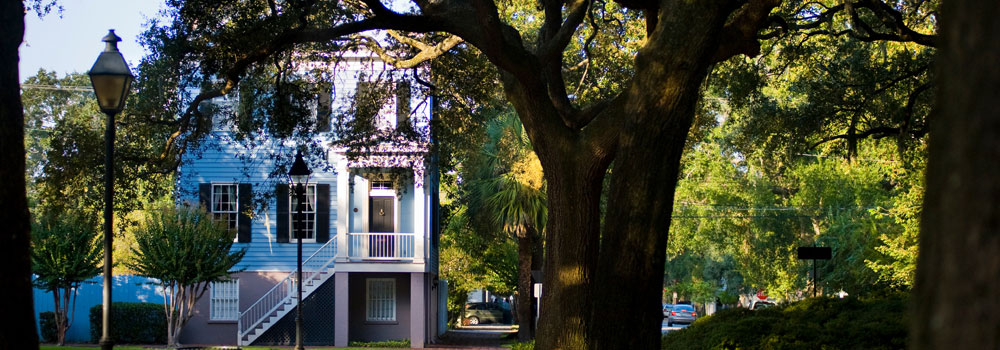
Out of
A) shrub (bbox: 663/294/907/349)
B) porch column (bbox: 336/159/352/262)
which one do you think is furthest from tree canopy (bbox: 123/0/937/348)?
porch column (bbox: 336/159/352/262)

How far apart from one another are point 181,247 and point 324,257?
17.0ft

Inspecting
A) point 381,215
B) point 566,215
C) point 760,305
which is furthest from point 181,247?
point 566,215

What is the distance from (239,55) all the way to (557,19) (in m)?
4.76

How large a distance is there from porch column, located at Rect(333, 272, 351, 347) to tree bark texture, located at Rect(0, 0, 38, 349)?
20815mm

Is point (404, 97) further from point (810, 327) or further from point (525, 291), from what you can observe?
point (525, 291)

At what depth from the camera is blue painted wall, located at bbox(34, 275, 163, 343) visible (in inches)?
1114

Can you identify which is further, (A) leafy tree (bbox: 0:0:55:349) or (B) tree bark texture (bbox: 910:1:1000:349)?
(A) leafy tree (bbox: 0:0:55:349)

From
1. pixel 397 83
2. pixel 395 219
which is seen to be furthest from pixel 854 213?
pixel 397 83

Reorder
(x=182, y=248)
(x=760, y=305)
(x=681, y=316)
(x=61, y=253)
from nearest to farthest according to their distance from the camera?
(x=760, y=305) < (x=182, y=248) < (x=61, y=253) < (x=681, y=316)

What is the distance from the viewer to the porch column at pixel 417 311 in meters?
27.5

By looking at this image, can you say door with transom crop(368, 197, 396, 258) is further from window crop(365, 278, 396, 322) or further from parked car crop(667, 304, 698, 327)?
parked car crop(667, 304, 698, 327)

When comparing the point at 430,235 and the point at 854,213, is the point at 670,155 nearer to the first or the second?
the point at 430,235

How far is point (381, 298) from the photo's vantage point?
1145 inches

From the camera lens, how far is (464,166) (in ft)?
102
